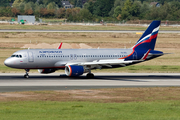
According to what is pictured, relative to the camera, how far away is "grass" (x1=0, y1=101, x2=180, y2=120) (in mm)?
22531

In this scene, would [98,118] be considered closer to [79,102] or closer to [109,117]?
[109,117]

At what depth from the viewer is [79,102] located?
93.2ft

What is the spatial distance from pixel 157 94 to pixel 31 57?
778 inches

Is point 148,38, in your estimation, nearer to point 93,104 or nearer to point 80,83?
point 80,83

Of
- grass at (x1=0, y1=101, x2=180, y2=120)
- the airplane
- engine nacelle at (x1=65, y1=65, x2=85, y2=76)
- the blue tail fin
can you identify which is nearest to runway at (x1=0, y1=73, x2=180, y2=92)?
engine nacelle at (x1=65, y1=65, x2=85, y2=76)

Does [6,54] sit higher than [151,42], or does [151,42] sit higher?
[151,42]

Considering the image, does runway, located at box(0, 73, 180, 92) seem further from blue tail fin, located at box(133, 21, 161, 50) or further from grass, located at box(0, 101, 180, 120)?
grass, located at box(0, 101, 180, 120)

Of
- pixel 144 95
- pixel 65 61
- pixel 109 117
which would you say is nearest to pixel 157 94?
pixel 144 95

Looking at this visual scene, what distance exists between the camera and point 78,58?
49062 mm

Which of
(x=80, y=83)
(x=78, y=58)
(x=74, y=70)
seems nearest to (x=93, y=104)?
(x=80, y=83)

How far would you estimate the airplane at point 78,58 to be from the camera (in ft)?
152

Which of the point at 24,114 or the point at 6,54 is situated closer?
the point at 24,114

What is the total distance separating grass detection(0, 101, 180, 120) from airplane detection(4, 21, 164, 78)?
1863cm

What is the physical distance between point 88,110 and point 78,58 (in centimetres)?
2466
